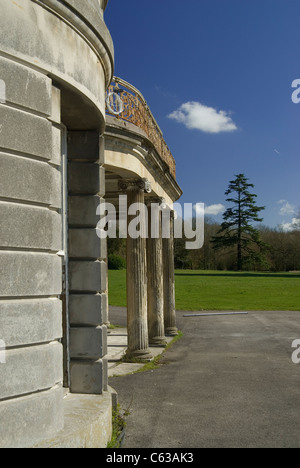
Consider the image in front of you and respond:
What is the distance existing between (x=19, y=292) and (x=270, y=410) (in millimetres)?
5235

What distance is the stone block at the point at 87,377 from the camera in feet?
20.9

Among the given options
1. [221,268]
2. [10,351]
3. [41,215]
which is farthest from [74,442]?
[221,268]

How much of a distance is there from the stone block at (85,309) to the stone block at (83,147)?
1.84 metres

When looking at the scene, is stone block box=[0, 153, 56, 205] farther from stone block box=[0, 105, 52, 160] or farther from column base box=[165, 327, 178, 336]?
column base box=[165, 327, 178, 336]

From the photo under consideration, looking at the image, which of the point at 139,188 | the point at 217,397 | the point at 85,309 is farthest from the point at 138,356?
the point at 85,309

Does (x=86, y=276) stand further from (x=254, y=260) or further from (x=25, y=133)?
(x=254, y=260)

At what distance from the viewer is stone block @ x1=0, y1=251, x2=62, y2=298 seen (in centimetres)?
446

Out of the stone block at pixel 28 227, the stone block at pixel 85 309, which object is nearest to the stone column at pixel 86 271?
the stone block at pixel 85 309

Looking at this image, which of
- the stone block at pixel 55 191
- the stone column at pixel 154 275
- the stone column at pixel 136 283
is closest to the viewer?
the stone block at pixel 55 191

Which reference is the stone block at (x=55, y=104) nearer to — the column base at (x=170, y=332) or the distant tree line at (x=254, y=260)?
the column base at (x=170, y=332)

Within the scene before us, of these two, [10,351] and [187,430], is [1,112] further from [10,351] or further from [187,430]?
[187,430]

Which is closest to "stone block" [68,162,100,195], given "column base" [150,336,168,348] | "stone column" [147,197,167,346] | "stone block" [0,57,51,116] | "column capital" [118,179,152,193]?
"stone block" [0,57,51,116]

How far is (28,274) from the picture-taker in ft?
15.3

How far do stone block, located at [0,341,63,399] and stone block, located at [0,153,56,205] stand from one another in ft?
4.72
